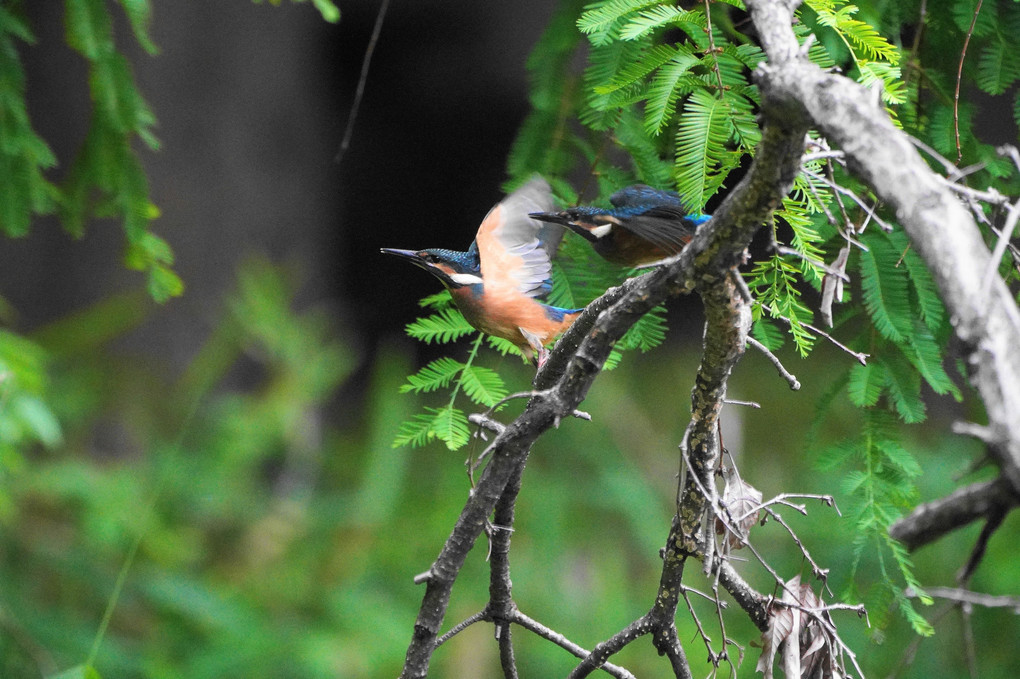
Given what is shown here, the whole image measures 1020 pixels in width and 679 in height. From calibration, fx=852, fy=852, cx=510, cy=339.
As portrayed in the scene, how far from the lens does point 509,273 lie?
3.56 feet

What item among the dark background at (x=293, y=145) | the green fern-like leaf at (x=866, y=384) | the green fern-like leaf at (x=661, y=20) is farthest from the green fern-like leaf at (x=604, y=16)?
the dark background at (x=293, y=145)

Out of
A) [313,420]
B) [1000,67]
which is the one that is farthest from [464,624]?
[313,420]

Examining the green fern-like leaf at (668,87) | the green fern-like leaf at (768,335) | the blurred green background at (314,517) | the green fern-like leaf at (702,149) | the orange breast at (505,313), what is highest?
the green fern-like leaf at (668,87)

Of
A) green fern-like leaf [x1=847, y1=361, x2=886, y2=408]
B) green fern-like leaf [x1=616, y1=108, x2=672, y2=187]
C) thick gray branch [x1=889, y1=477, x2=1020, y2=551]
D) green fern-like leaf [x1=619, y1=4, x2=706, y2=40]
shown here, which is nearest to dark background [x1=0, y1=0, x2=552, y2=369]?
green fern-like leaf [x1=616, y1=108, x2=672, y2=187]

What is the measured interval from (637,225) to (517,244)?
196mm

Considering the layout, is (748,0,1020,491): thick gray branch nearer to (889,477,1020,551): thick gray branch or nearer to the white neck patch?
(889,477,1020,551): thick gray branch

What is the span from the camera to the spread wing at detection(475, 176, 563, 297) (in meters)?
1.08

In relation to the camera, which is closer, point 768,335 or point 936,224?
point 936,224

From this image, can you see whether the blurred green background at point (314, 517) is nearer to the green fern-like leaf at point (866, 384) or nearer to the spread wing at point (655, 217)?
the green fern-like leaf at point (866, 384)

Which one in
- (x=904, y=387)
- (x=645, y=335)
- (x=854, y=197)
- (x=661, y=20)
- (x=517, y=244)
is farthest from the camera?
(x=904, y=387)

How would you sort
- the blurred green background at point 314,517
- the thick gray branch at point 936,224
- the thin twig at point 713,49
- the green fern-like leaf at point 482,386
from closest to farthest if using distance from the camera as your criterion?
the thick gray branch at point 936,224 < the thin twig at point 713,49 < the green fern-like leaf at point 482,386 < the blurred green background at point 314,517

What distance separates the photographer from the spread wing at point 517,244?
42.5 inches

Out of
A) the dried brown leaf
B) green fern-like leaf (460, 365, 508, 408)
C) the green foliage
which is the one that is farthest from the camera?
the green foliage

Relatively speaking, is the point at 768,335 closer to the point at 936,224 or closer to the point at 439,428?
the point at 439,428
